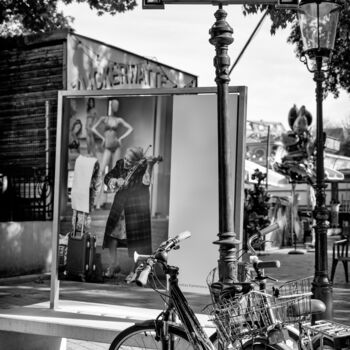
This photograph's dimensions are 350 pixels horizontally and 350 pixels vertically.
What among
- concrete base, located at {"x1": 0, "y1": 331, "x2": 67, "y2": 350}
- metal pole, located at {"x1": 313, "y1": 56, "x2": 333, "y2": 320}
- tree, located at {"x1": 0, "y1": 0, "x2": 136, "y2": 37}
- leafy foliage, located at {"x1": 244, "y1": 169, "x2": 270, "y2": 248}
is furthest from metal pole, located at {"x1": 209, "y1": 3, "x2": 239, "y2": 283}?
leafy foliage, located at {"x1": 244, "y1": 169, "x2": 270, "y2": 248}

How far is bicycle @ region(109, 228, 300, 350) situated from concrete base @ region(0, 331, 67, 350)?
1.79 meters

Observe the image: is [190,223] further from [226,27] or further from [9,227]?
[9,227]

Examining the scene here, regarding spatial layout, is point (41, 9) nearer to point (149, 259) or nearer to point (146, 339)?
point (146, 339)

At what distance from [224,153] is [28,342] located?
279cm

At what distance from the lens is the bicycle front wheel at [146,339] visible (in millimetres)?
4043

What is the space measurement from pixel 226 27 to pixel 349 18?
29.6 feet

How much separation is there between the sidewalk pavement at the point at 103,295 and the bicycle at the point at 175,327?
167 cm

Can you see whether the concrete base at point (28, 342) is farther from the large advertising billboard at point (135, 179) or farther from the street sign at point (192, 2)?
the street sign at point (192, 2)

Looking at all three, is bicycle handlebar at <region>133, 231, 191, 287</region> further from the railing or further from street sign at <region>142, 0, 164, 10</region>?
the railing

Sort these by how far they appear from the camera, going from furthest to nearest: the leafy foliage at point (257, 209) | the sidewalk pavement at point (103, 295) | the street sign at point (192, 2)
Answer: the leafy foliage at point (257, 209) < the sidewalk pavement at point (103, 295) < the street sign at point (192, 2)

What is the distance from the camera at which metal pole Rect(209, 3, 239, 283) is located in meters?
4.32

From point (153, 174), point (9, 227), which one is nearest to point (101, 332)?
point (153, 174)

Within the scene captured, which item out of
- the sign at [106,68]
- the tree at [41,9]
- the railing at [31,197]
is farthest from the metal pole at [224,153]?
the tree at [41,9]

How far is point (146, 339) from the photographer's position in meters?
4.34
